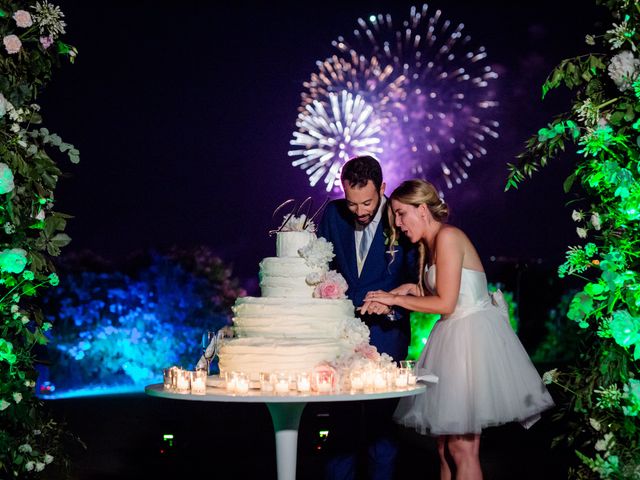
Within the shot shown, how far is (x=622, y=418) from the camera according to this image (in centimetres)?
401

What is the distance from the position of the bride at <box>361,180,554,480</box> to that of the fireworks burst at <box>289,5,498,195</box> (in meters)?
6.60

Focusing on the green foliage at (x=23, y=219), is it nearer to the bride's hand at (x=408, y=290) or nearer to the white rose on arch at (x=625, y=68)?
the bride's hand at (x=408, y=290)

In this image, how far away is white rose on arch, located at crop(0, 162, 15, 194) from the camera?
4.04 metres

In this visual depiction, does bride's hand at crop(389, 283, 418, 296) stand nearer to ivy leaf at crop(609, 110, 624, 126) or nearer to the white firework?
ivy leaf at crop(609, 110, 624, 126)

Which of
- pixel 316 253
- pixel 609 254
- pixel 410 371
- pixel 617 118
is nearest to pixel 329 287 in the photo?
pixel 316 253

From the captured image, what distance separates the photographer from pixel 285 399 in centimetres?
369

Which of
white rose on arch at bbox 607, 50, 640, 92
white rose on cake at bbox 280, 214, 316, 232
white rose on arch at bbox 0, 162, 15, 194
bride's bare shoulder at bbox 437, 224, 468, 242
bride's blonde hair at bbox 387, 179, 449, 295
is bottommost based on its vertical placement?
bride's bare shoulder at bbox 437, 224, 468, 242

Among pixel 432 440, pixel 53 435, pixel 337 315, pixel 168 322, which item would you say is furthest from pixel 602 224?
pixel 168 322

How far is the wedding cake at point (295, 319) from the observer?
4.08m

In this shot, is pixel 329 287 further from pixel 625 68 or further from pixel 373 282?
pixel 625 68

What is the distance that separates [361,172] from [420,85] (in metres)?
7.41

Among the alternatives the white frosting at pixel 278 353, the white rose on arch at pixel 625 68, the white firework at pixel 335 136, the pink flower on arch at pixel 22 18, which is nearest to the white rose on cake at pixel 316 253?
the white frosting at pixel 278 353

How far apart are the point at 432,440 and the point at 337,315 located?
16.4 feet

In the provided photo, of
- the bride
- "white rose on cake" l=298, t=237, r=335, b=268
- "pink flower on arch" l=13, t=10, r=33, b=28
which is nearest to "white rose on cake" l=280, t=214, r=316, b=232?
"white rose on cake" l=298, t=237, r=335, b=268
